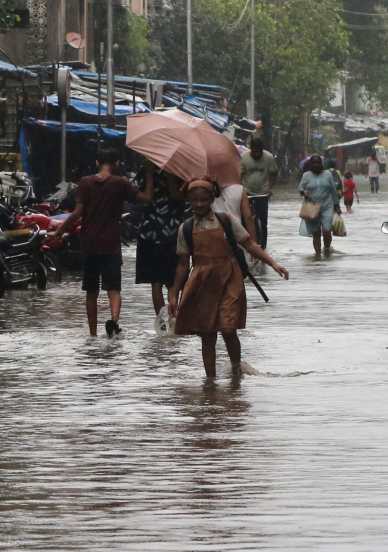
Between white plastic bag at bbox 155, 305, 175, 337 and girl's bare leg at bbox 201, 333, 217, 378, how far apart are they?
2819 mm

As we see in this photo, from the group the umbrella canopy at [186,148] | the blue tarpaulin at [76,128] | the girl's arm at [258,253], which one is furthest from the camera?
the blue tarpaulin at [76,128]

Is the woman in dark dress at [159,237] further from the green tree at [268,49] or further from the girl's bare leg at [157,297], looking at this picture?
the green tree at [268,49]

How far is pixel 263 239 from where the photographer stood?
26297mm

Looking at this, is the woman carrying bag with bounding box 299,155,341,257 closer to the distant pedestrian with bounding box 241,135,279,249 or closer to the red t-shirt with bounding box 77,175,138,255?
the distant pedestrian with bounding box 241,135,279,249

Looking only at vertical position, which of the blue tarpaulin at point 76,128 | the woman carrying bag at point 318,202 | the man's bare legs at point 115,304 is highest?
the man's bare legs at point 115,304

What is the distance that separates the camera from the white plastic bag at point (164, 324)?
15375 millimetres

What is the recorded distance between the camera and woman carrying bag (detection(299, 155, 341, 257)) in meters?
27.9

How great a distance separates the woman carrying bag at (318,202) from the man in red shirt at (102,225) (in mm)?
12349

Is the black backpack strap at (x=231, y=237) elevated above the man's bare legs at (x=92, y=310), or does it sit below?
above

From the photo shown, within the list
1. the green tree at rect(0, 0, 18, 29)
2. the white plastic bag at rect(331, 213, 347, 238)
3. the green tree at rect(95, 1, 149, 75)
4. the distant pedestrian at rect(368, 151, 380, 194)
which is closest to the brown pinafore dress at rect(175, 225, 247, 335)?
the green tree at rect(0, 0, 18, 29)

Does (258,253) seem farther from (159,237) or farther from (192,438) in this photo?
(159,237)

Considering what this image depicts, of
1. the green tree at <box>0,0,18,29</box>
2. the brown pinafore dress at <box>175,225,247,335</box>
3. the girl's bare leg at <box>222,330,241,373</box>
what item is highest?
the green tree at <box>0,0,18,29</box>

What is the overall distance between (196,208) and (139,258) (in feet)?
12.4

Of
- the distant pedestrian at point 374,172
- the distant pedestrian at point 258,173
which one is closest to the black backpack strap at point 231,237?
the distant pedestrian at point 258,173
